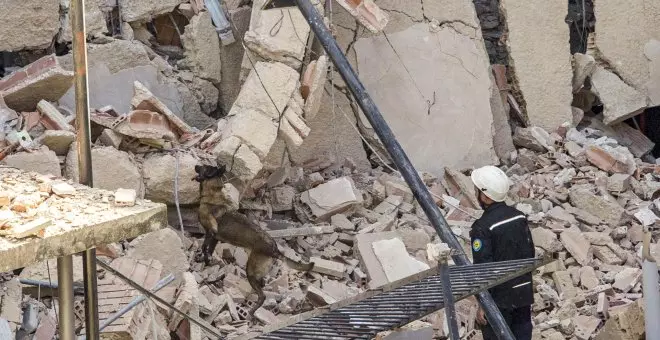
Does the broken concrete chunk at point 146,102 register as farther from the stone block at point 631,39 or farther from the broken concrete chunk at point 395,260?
the stone block at point 631,39

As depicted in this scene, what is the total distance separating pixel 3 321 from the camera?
5.39 meters

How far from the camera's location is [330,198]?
8.57 m

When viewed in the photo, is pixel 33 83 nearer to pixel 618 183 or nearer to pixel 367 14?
pixel 367 14

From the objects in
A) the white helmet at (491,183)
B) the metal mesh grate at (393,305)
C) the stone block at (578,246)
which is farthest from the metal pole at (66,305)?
the stone block at (578,246)

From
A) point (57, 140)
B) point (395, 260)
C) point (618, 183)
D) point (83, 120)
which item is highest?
point (83, 120)

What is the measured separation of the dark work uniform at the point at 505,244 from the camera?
5840 millimetres

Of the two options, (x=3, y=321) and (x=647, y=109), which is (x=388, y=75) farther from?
(x=3, y=321)

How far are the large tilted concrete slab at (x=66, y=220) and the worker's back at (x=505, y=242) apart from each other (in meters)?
2.84

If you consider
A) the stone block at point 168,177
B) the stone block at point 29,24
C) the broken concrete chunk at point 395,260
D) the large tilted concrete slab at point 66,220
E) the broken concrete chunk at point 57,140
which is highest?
the stone block at point 29,24

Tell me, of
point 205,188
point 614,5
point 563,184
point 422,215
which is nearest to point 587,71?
point 614,5

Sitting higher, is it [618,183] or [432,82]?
[432,82]

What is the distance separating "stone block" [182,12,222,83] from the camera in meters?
9.12

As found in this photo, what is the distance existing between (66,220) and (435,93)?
7.19 metres

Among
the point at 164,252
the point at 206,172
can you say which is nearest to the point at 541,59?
the point at 206,172
